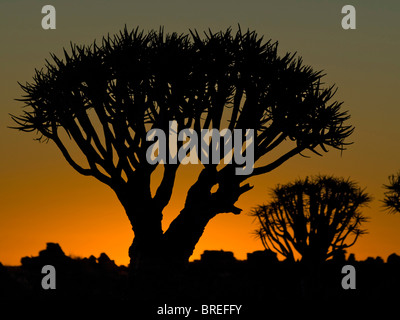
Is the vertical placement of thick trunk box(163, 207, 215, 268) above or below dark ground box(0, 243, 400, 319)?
above

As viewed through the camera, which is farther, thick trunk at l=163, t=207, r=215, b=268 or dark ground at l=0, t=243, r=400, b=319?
dark ground at l=0, t=243, r=400, b=319

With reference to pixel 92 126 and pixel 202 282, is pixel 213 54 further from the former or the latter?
pixel 202 282

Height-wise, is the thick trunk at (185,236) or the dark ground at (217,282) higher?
the thick trunk at (185,236)

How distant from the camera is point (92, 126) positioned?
20.1m

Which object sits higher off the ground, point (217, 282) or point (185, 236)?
point (185, 236)

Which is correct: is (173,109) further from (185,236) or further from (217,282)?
(217,282)

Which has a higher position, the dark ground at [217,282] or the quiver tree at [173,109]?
the quiver tree at [173,109]

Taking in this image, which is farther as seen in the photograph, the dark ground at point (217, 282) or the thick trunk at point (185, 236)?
the dark ground at point (217, 282)

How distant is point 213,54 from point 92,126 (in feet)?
12.8

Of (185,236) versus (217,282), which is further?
(217,282)

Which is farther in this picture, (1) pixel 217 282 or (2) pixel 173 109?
(1) pixel 217 282

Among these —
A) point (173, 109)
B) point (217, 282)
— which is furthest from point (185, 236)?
point (217, 282)
